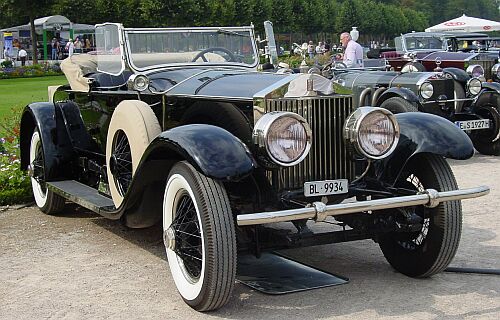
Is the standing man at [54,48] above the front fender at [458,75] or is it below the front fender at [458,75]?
above

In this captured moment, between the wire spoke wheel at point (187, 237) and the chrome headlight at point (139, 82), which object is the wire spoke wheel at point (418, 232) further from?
the chrome headlight at point (139, 82)

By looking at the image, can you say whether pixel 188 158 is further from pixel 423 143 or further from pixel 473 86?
pixel 473 86

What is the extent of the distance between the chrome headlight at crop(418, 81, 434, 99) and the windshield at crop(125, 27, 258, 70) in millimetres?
4333

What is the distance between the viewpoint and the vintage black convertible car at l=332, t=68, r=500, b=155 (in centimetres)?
1019

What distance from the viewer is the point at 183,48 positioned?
6.38 m

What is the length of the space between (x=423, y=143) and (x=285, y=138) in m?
0.94

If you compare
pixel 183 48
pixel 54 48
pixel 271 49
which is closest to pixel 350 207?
pixel 183 48

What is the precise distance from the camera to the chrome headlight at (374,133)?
14.4ft

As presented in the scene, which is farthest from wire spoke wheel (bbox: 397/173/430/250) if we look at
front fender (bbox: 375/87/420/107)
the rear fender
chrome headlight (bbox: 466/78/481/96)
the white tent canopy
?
the white tent canopy

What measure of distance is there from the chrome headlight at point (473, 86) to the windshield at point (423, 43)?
5616 millimetres

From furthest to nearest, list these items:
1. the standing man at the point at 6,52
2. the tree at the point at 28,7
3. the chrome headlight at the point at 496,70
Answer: the standing man at the point at 6,52
the tree at the point at 28,7
the chrome headlight at the point at 496,70

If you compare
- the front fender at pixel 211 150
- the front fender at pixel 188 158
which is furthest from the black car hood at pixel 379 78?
the front fender at pixel 211 150

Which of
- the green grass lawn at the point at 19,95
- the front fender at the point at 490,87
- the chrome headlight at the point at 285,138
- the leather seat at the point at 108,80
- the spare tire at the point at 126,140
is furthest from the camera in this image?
the green grass lawn at the point at 19,95

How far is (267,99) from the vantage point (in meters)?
4.44
